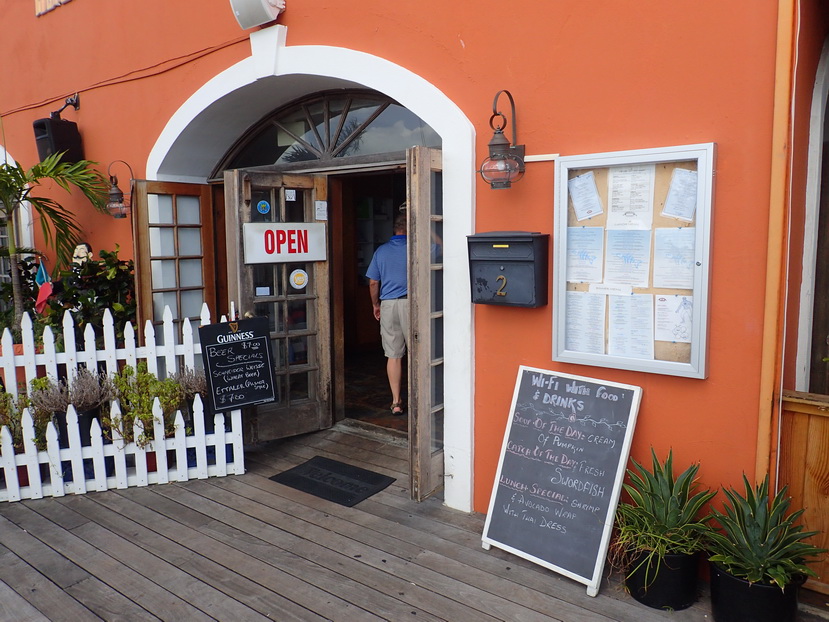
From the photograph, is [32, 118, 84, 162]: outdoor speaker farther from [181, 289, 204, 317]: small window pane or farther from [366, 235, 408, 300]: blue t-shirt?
[366, 235, 408, 300]: blue t-shirt

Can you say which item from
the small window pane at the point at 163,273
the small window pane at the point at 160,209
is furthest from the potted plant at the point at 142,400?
the small window pane at the point at 160,209

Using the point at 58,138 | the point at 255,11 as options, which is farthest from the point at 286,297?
the point at 58,138

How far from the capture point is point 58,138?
588cm

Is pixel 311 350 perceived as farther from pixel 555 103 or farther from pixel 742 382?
pixel 742 382

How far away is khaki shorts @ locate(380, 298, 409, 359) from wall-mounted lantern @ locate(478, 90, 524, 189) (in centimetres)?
206

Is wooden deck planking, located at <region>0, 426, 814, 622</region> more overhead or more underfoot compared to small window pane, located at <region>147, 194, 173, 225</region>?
more underfoot

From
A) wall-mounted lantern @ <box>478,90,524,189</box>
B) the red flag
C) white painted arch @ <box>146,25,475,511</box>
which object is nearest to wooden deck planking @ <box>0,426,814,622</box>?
white painted arch @ <box>146,25,475,511</box>

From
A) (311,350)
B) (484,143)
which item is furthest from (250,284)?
(484,143)

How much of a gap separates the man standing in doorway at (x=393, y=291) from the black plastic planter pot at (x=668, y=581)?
2.70 m

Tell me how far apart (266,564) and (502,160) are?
7.70 feet

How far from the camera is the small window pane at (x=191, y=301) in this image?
220 inches

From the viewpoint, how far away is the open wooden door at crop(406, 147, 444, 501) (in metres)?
3.52

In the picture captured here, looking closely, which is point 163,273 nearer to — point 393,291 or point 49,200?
point 49,200

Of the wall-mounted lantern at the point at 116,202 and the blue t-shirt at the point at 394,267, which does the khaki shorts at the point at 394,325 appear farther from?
the wall-mounted lantern at the point at 116,202
